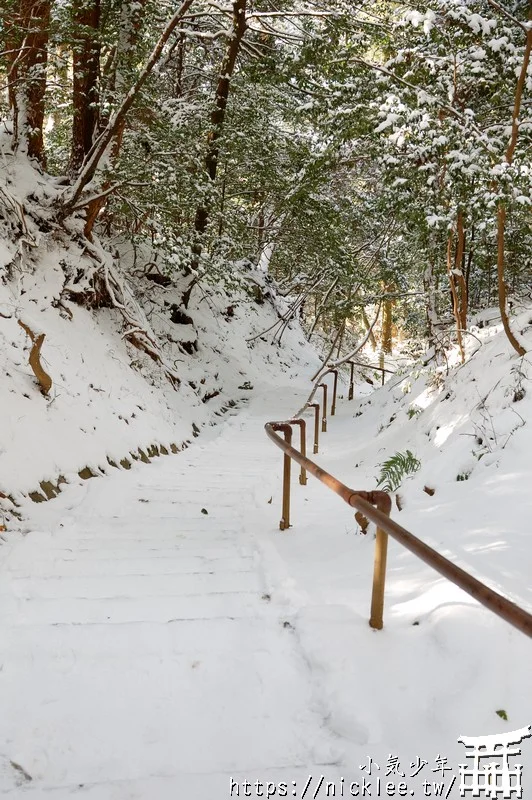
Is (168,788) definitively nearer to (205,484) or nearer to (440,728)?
(440,728)

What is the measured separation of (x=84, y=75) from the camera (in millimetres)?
8648

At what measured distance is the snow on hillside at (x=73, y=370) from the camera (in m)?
5.51

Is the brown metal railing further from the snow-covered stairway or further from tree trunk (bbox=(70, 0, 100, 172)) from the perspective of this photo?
tree trunk (bbox=(70, 0, 100, 172))

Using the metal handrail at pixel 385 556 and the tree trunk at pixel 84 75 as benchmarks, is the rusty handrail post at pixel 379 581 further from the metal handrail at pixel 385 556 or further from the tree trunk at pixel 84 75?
the tree trunk at pixel 84 75

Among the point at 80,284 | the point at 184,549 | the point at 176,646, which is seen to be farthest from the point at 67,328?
the point at 176,646

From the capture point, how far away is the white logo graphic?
178cm

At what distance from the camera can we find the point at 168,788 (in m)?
1.94

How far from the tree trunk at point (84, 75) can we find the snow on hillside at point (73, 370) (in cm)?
99

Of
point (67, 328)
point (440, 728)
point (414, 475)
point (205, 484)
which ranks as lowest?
point (205, 484)

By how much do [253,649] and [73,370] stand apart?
18.4 ft

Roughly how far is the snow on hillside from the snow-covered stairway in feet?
4.00

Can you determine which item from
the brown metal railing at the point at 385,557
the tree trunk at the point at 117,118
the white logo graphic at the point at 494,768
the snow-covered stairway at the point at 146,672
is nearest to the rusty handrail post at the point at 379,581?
the brown metal railing at the point at 385,557

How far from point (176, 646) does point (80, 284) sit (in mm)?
7706

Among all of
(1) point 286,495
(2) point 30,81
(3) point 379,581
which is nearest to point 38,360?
(1) point 286,495
